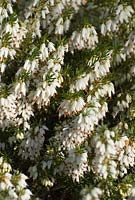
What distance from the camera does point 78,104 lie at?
325 inches

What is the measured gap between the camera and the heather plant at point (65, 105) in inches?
324

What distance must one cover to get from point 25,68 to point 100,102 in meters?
1.35

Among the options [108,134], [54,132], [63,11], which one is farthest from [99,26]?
[108,134]

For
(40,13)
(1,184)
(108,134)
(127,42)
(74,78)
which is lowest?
(1,184)

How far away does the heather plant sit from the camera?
27.0 ft

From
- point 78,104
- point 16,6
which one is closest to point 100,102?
point 78,104

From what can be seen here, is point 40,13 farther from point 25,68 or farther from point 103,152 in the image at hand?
point 103,152

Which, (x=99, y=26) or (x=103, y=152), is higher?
(x=99, y=26)

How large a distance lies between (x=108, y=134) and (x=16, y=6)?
4118 millimetres

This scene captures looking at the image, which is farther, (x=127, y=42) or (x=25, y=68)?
(x=127, y=42)

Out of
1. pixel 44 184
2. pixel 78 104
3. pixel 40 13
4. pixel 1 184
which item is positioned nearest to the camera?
pixel 1 184

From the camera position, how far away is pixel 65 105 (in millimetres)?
8453

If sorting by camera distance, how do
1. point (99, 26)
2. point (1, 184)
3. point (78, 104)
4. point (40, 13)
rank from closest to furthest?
point (1, 184)
point (78, 104)
point (40, 13)
point (99, 26)

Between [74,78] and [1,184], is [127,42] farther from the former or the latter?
[1,184]
